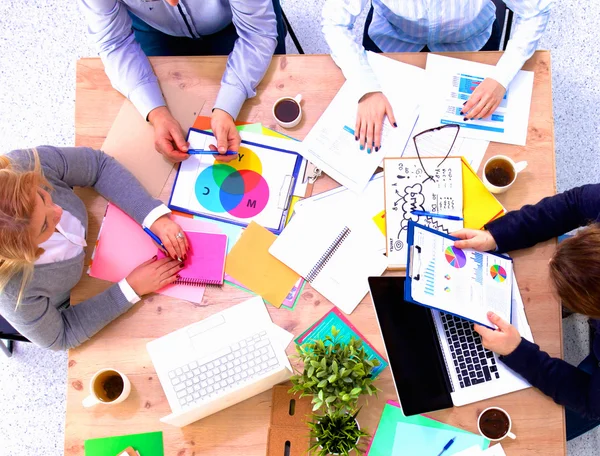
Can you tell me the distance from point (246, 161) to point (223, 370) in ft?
1.65

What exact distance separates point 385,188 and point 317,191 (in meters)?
0.16

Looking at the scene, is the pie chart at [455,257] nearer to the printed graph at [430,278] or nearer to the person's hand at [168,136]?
the printed graph at [430,278]

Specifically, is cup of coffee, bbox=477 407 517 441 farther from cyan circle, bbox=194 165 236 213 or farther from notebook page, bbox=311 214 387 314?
cyan circle, bbox=194 165 236 213

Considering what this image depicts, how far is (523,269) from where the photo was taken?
117cm

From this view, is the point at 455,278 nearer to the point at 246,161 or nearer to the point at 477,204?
the point at 477,204

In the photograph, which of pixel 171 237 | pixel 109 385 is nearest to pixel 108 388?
pixel 109 385

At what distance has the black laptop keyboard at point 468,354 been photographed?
3.69 ft

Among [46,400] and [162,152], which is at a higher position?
[162,152]

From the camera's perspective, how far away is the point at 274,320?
3.92 feet

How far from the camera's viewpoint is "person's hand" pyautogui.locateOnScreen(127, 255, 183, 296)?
1194mm

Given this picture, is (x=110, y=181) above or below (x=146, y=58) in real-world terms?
below

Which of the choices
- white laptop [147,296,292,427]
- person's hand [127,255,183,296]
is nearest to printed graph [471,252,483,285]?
white laptop [147,296,292,427]

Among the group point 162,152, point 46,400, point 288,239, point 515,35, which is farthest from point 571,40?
point 46,400

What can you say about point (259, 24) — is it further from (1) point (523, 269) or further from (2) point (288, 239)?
(1) point (523, 269)
